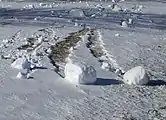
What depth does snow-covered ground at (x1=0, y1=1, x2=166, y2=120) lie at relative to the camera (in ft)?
22.2

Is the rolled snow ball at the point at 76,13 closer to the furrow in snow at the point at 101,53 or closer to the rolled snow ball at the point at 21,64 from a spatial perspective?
the furrow in snow at the point at 101,53

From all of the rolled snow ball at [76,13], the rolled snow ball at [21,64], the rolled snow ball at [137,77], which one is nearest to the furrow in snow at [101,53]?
the rolled snow ball at [137,77]

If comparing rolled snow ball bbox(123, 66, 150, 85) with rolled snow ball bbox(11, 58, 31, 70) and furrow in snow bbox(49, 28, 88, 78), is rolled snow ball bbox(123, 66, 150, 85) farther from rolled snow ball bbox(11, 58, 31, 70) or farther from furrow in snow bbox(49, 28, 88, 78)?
rolled snow ball bbox(11, 58, 31, 70)

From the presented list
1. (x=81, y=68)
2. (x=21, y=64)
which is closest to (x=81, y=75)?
(x=81, y=68)

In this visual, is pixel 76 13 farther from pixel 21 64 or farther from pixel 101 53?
pixel 21 64

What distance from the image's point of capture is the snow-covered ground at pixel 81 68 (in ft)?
22.2

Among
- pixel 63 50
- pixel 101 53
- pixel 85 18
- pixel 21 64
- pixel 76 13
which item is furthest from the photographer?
pixel 76 13

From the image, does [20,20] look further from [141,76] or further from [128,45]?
[141,76]

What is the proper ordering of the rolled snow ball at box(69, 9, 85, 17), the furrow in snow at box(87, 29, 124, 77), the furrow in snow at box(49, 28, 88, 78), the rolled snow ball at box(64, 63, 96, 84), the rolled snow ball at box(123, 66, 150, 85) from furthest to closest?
the rolled snow ball at box(69, 9, 85, 17) < the furrow in snow at box(49, 28, 88, 78) < the furrow in snow at box(87, 29, 124, 77) < the rolled snow ball at box(123, 66, 150, 85) < the rolled snow ball at box(64, 63, 96, 84)

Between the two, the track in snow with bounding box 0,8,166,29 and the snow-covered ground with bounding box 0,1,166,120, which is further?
the track in snow with bounding box 0,8,166,29

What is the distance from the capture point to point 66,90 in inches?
298

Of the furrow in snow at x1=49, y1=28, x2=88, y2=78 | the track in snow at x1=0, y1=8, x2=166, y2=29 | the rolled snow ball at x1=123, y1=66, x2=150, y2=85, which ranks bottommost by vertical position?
the track in snow at x1=0, y1=8, x2=166, y2=29

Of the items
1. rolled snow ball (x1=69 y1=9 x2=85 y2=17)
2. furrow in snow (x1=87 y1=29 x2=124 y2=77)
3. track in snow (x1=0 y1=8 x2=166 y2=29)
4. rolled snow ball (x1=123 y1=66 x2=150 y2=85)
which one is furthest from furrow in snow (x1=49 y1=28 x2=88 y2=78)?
rolled snow ball (x1=69 y1=9 x2=85 y2=17)

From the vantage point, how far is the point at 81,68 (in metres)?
7.89
